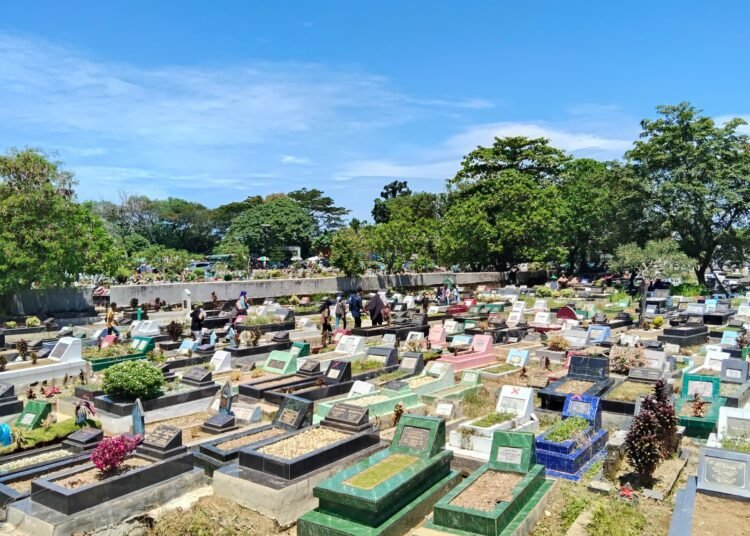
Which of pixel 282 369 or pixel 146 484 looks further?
→ pixel 282 369

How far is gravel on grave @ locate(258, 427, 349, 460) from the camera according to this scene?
876 centimetres

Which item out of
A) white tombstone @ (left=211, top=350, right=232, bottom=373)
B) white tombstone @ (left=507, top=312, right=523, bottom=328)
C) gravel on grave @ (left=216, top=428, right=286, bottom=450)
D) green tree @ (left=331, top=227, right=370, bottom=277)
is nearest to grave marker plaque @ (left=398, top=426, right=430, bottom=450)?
gravel on grave @ (left=216, top=428, right=286, bottom=450)

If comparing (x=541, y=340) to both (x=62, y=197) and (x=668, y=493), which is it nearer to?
(x=668, y=493)

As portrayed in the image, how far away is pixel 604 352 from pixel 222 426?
1169cm

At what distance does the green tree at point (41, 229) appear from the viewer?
2545 centimetres

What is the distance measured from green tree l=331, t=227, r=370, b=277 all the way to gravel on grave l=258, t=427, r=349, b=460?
31.5 meters

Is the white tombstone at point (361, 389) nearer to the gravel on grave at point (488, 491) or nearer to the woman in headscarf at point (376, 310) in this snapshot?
the gravel on grave at point (488, 491)

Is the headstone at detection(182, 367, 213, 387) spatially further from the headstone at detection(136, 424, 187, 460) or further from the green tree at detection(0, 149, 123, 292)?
the green tree at detection(0, 149, 123, 292)

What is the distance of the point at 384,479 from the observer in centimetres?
750

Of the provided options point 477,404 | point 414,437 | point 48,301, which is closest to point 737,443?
point 477,404

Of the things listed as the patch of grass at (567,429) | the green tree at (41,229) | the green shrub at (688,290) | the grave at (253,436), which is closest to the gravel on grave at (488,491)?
the patch of grass at (567,429)

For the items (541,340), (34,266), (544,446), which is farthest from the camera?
(34,266)

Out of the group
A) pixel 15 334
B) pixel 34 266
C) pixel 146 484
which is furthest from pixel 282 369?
pixel 34 266

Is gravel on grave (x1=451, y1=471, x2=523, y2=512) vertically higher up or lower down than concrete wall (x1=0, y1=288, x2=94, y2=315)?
lower down
